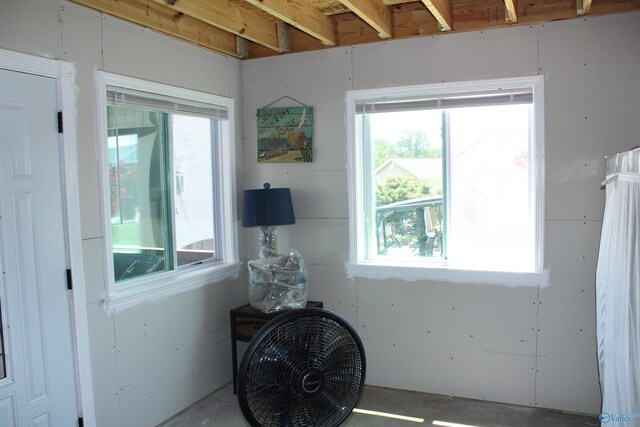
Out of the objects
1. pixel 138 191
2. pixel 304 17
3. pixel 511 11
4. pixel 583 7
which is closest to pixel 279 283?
pixel 138 191

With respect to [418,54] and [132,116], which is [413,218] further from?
[132,116]

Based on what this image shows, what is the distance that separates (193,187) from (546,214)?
2.27m

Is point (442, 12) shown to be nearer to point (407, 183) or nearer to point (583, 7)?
point (583, 7)

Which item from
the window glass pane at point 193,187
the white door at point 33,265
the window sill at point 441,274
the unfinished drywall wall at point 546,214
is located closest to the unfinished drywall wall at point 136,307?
the white door at point 33,265

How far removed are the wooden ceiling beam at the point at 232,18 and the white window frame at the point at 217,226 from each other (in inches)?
18.5

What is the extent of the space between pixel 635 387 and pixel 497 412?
4.23 ft

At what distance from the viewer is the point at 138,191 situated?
2.98m

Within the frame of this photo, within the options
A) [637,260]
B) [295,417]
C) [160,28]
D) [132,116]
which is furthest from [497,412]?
[160,28]

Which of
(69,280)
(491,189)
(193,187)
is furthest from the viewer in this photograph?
(193,187)

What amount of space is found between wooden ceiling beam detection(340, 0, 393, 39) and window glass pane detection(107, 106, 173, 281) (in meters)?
1.34

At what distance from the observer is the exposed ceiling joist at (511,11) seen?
8.83ft

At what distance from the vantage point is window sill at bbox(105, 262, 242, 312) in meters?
2.74

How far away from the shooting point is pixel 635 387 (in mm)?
1945

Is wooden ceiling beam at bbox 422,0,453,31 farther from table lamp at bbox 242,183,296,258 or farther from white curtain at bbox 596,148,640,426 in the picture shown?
table lamp at bbox 242,183,296,258
